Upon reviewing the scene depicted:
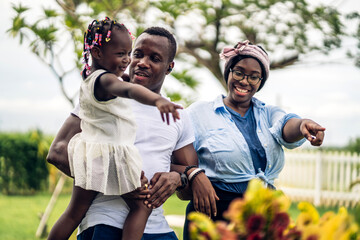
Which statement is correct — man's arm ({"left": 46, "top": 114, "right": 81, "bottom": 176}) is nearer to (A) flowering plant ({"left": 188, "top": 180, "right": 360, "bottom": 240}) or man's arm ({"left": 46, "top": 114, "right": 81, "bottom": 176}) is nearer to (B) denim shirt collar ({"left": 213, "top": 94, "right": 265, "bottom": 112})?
(B) denim shirt collar ({"left": 213, "top": 94, "right": 265, "bottom": 112})

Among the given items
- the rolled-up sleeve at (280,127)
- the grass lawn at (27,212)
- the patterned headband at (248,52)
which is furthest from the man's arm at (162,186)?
the grass lawn at (27,212)

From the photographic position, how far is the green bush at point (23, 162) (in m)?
13.6

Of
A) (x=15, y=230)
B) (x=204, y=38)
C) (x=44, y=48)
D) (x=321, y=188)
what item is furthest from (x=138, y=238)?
(x=321, y=188)

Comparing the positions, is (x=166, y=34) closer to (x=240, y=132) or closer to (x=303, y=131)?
(x=240, y=132)

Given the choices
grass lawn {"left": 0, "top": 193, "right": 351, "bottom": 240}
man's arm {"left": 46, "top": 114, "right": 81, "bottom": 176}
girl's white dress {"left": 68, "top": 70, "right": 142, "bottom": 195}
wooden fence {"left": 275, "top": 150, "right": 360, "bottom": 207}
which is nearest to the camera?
girl's white dress {"left": 68, "top": 70, "right": 142, "bottom": 195}

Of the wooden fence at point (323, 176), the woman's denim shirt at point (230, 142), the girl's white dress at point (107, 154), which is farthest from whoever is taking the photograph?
the wooden fence at point (323, 176)

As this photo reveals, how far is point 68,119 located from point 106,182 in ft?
1.72

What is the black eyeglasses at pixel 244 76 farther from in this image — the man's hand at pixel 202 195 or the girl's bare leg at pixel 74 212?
the girl's bare leg at pixel 74 212

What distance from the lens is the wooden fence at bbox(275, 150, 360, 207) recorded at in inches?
531

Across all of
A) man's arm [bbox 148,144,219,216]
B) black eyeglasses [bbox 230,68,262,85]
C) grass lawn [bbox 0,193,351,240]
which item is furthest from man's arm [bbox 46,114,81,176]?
grass lawn [bbox 0,193,351,240]

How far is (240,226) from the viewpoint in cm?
143

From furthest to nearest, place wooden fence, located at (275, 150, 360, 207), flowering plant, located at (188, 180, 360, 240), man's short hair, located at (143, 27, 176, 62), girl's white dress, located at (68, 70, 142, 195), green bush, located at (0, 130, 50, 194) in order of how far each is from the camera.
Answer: green bush, located at (0, 130, 50, 194) → wooden fence, located at (275, 150, 360, 207) → man's short hair, located at (143, 27, 176, 62) → girl's white dress, located at (68, 70, 142, 195) → flowering plant, located at (188, 180, 360, 240)

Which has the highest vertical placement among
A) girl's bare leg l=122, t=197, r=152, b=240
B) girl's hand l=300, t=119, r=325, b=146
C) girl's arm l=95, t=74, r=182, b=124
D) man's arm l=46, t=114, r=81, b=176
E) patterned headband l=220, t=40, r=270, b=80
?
patterned headband l=220, t=40, r=270, b=80

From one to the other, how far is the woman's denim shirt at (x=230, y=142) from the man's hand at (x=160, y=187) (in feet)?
1.67
